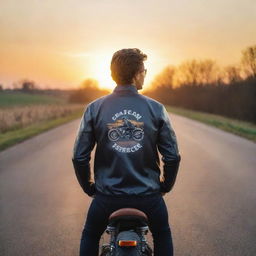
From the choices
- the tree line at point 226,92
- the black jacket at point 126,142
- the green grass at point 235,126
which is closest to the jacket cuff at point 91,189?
the black jacket at point 126,142

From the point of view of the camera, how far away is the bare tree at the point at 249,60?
36.5 metres

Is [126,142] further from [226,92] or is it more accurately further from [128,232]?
[226,92]

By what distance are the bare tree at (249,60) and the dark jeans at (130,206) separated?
3488cm

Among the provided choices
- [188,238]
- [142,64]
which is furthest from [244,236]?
[142,64]

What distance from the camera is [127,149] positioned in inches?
106

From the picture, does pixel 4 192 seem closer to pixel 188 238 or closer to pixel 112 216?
pixel 188 238

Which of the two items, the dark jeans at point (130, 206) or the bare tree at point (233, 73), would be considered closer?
the dark jeans at point (130, 206)

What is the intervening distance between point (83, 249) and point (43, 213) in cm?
330

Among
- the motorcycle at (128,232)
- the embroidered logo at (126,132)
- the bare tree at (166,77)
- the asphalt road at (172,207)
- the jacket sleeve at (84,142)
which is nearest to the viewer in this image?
the motorcycle at (128,232)

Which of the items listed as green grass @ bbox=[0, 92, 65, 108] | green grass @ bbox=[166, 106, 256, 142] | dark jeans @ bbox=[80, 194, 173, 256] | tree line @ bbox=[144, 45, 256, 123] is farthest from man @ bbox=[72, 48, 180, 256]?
green grass @ bbox=[0, 92, 65, 108]

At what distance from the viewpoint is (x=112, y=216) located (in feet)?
8.59

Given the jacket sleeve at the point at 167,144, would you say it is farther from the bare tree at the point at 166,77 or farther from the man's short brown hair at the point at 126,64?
the bare tree at the point at 166,77

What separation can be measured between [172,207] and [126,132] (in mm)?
3940

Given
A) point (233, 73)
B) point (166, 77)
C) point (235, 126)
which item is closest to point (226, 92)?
point (233, 73)
